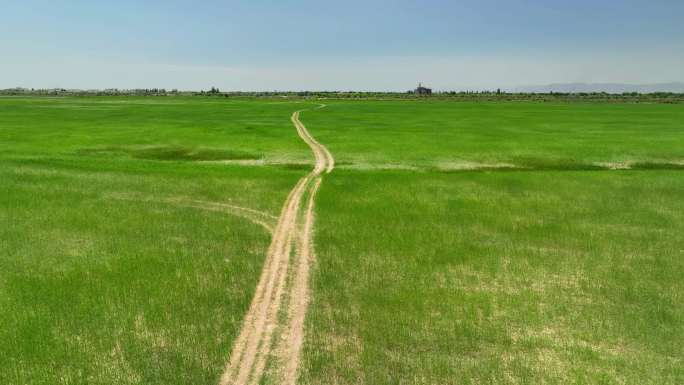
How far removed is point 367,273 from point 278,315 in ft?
12.0

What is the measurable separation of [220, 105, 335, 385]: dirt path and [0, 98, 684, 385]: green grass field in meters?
0.33

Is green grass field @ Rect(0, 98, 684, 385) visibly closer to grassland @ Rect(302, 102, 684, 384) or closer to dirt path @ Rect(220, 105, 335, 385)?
grassland @ Rect(302, 102, 684, 384)

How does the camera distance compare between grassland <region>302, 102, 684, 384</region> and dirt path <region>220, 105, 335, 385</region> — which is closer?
dirt path <region>220, 105, 335, 385</region>

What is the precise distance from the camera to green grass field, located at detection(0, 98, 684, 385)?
962 centimetres

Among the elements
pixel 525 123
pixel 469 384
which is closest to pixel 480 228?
pixel 469 384

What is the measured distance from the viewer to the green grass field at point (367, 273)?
962cm

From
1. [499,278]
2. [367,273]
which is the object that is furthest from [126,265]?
[499,278]

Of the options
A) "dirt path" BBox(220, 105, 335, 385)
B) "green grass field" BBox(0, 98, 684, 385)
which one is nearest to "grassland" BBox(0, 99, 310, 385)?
"green grass field" BBox(0, 98, 684, 385)

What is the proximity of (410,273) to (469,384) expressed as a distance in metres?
5.43

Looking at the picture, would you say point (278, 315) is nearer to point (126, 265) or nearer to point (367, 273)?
point (367, 273)

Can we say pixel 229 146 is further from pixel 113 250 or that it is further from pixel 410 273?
pixel 410 273

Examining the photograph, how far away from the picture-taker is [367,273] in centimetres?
1417

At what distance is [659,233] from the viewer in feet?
59.2

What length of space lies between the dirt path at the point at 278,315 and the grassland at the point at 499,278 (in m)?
0.49
